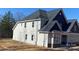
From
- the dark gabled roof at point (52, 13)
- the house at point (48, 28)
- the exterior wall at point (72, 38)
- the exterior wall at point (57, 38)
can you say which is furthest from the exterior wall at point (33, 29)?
the exterior wall at point (72, 38)

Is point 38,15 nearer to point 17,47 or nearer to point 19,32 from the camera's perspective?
point 19,32

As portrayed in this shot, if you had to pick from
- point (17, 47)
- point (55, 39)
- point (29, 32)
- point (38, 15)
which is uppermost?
point (38, 15)

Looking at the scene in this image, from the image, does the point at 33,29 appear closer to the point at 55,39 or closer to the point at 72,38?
the point at 55,39

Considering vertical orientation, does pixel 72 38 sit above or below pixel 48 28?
below

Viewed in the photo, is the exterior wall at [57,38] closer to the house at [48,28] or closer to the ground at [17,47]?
the house at [48,28]

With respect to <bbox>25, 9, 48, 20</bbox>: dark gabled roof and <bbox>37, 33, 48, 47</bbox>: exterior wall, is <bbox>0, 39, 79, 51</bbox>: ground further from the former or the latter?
<bbox>25, 9, 48, 20</bbox>: dark gabled roof

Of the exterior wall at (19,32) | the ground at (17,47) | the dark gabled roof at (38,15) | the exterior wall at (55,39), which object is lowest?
the ground at (17,47)

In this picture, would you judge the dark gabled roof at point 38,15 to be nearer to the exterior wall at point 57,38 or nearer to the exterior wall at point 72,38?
the exterior wall at point 57,38

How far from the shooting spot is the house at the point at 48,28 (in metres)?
4.23

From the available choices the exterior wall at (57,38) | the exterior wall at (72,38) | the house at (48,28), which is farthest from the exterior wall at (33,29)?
the exterior wall at (72,38)

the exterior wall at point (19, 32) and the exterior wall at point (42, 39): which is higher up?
the exterior wall at point (19, 32)

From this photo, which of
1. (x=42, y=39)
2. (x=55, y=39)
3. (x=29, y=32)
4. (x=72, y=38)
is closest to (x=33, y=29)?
(x=29, y=32)

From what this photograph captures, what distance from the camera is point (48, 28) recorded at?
423cm
